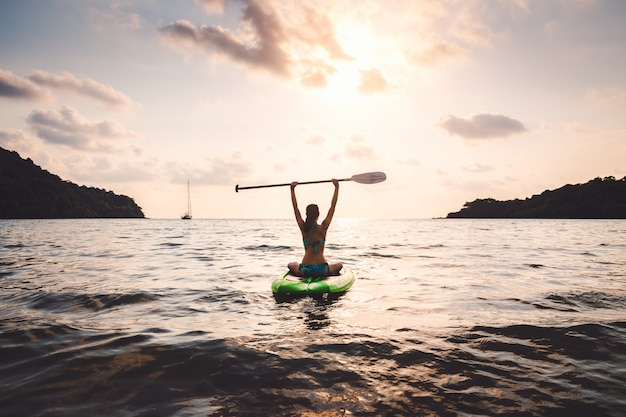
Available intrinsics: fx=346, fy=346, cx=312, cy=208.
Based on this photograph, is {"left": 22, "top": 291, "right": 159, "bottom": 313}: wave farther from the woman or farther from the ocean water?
the woman

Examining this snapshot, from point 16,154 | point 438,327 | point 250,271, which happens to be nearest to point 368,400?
point 438,327

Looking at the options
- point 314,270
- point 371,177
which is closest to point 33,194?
point 371,177

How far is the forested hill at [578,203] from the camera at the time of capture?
346ft

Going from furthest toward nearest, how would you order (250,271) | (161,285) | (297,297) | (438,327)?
1. (250,271)
2. (161,285)
3. (297,297)
4. (438,327)

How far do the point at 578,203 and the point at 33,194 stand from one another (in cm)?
18039

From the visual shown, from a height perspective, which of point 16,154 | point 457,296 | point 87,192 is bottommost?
point 457,296

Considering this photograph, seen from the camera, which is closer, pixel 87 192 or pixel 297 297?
pixel 297 297

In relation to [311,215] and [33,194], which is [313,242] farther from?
[33,194]

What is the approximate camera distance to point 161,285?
10.3 meters

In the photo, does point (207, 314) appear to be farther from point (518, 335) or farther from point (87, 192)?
point (87, 192)

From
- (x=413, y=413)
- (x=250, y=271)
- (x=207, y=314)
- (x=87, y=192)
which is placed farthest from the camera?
(x=87, y=192)

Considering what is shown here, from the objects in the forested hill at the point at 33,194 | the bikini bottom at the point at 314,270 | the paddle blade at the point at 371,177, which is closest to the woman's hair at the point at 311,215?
the bikini bottom at the point at 314,270

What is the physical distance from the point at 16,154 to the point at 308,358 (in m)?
163

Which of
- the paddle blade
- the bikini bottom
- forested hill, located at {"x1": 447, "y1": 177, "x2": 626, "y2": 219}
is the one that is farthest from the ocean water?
forested hill, located at {"x1": 447, "y1": 177, "x2": 626, "y2": 219}
